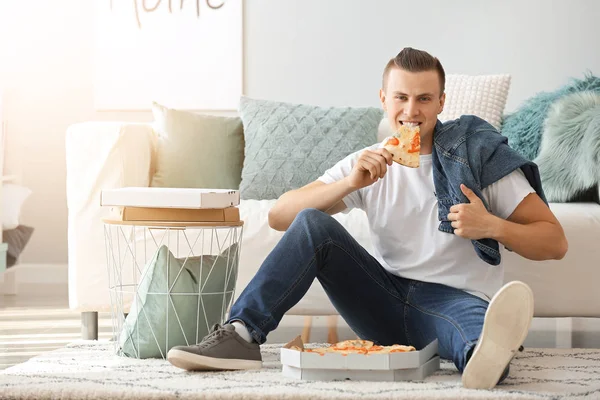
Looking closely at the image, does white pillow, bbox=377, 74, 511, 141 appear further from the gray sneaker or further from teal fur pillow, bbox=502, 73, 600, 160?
the gray sneaker

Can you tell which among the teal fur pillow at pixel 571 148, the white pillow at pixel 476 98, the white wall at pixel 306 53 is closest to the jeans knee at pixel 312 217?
the teal fur pillow at pixel 571 148

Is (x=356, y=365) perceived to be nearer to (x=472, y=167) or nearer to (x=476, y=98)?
(x=472, y=167)

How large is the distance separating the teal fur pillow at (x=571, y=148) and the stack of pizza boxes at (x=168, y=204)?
118cm

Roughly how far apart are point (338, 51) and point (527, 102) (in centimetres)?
112

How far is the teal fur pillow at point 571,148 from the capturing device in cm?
268

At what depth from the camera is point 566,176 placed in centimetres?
272

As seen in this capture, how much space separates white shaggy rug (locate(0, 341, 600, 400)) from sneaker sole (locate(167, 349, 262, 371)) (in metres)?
0.02

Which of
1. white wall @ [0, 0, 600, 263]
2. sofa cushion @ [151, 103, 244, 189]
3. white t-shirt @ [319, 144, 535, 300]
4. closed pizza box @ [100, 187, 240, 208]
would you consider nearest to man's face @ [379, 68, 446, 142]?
white t-shirt @ [319, 144, 535, 300]

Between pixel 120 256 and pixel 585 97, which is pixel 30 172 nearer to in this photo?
pixel 120 256

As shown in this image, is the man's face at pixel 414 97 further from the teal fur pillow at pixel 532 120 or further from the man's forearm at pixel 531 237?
the teal fur pillow at pixel 532 120

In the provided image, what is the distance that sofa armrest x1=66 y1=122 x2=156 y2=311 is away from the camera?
2.61 meters

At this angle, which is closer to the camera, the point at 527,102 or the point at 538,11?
the point at 527,102

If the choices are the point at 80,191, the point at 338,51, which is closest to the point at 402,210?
the point at 80,191

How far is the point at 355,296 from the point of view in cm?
196
